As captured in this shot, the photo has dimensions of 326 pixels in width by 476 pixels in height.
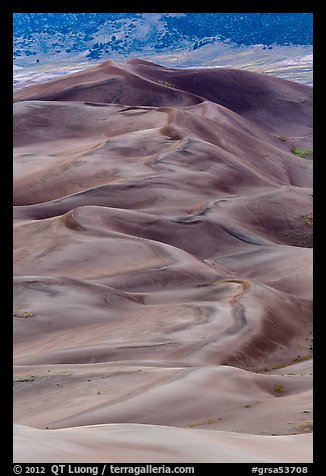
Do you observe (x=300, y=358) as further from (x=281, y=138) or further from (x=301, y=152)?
(x=281, y=138)

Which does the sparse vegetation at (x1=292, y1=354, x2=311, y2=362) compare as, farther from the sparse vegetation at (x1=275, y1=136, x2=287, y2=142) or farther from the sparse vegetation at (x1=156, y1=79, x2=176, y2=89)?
the sparse vegetation at (x1=156, y1=79, x2=176, y2=89)

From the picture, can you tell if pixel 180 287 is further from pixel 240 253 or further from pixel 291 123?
pixel 291 123

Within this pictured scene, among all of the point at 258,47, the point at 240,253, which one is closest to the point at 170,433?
the point at 240,253

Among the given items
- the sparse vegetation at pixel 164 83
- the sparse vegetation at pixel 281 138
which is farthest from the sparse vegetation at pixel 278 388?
the sparse vegetation at pixel 164 83

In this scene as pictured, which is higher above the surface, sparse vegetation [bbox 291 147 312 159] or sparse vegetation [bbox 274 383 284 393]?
sparse vegetation [bbox 274 383 284 393]

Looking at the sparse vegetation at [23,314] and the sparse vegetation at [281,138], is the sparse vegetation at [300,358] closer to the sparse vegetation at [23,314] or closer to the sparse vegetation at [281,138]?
the sparse vegetation at [23,314]

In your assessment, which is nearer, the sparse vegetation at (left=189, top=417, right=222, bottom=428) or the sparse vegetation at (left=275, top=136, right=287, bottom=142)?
the sparse vegetation at (left=189, top=417, right=222, bottom=428)

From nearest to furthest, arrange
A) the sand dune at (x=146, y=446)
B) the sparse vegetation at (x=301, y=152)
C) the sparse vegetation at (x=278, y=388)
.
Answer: the sand dune at (x=146, y=446) < the sparse vegetation at (x=278, y=388) < the sparse vegetation at (x=301, y=152)
